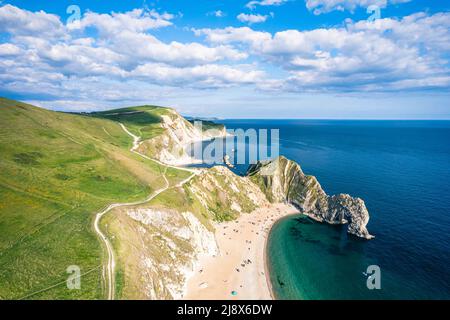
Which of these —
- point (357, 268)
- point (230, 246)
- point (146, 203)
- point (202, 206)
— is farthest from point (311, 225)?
point (146, 203)

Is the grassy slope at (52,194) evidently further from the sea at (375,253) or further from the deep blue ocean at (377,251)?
the deep blue ocean at (377,251)

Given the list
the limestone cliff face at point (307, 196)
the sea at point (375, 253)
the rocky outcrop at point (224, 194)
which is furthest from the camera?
the rocky outcrop at point (224, 194)

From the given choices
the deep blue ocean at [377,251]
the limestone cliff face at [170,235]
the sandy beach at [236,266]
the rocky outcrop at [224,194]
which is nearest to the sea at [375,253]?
the deep blue ocean at [377,251]

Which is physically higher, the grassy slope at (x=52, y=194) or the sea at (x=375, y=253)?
the grassy slope at (x=52, y=194)

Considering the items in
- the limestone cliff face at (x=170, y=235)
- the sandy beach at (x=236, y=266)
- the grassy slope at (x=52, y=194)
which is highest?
the grassy slope at (x=52, y=194)

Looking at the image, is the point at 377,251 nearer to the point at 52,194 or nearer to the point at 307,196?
the point at 307,196
